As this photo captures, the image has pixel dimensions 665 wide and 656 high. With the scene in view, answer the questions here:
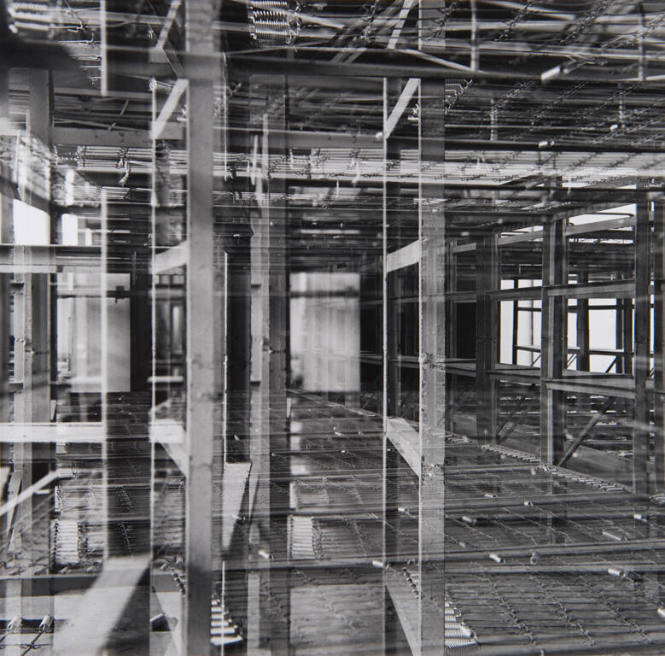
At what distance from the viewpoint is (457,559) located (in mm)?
4805

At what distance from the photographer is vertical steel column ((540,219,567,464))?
305 inches

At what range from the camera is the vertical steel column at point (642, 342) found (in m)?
6.43

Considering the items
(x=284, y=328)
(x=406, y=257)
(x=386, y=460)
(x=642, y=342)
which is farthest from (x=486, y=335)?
(x=406, y=257)

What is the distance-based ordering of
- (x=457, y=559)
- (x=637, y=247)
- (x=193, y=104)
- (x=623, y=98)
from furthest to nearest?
(x=637, y=247) < (x=623, y=98) < (x=457, y=559) < (x=193, y=104)

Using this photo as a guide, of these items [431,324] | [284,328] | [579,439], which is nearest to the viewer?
[431,324]

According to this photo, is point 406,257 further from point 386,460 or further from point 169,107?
point 386,460

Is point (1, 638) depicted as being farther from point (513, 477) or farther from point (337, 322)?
point (337, 322)

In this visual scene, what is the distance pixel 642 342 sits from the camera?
22.0 feet

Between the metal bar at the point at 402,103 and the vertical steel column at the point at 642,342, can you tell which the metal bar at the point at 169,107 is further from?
the vertical steel column at the point at 642,342

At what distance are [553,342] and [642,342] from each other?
44.8 inches

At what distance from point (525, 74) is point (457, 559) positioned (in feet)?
10.2

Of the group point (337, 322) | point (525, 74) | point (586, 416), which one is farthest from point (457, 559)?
point (337, 322)

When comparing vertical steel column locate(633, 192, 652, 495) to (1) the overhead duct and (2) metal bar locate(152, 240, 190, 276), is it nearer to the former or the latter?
(1) the overhead duct

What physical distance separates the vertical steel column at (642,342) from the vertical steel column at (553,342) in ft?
3.58
